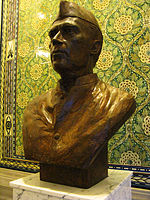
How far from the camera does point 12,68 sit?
308 centimetres

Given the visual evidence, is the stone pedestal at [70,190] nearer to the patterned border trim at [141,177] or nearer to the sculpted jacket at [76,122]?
the sculpted jacket at [76,122]

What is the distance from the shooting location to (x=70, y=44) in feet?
4.93

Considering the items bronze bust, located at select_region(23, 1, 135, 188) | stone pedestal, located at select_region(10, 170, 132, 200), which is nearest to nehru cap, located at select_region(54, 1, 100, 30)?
bronze bust, located at select_region(23, 1, 135, 188)

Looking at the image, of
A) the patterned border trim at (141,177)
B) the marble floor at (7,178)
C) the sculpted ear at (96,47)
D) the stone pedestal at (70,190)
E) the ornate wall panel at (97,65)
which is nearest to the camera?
the stone pedestal at (70,190)

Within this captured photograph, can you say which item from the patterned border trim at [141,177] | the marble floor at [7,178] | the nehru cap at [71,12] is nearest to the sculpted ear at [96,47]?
the nehru cap at [71,12]

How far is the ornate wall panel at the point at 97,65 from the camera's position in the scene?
7.37 feet

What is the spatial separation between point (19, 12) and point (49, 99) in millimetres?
2006

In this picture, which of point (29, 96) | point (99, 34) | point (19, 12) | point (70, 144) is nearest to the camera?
point (70, 144)

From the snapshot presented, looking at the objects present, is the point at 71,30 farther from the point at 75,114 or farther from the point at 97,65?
the point at 97,65

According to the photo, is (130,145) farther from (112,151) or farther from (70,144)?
(70,144)

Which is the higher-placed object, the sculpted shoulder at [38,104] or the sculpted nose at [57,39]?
the sculpted nose at [57,39]

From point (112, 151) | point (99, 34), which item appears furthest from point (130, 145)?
point (99, 34)

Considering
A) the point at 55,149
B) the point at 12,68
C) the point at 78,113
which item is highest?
the point at 12,68

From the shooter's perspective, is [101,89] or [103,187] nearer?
[103,187]
